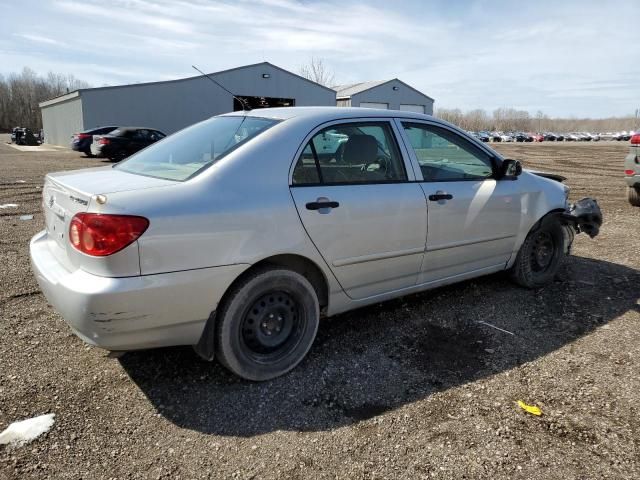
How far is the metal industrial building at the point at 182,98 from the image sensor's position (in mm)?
28906

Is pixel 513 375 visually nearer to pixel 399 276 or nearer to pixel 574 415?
pixel 574 415

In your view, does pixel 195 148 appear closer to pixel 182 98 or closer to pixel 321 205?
pixel 321 205

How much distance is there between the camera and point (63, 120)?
34.8m

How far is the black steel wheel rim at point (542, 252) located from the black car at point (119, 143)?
18.2 metres

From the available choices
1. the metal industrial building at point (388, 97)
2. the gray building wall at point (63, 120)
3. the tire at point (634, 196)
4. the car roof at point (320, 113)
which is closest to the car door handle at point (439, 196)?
the car roof at point (320, 113)

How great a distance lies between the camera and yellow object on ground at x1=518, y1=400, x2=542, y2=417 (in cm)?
276

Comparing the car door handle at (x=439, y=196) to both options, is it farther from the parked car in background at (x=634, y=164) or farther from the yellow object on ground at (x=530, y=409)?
the parked car in background at (x=634, y=164)

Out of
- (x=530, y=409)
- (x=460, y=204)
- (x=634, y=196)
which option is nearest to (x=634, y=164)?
(x=634, y=196)

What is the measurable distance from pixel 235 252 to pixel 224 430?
98cm

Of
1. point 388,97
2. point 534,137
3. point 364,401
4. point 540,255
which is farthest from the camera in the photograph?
point 534,137

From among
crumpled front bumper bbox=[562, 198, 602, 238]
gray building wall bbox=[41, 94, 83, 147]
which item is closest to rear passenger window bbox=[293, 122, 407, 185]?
crumpled front bumper bbox=[562, 198, 602, 238]

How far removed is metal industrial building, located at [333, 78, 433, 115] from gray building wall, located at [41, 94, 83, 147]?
18.3m

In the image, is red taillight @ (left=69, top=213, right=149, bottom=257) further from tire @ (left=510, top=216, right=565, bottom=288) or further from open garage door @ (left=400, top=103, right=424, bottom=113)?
open garage door @ (left=400, top=103, right=424, bottom=113)

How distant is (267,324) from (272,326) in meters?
0.05
